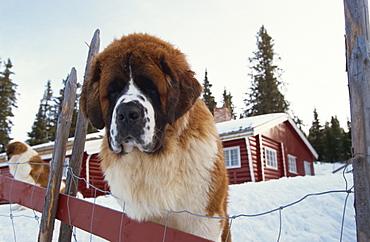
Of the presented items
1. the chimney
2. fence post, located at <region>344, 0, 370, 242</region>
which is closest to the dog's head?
fence post, located at <region>344, 0, 370, 242</region>

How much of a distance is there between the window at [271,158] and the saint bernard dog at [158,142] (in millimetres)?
13550

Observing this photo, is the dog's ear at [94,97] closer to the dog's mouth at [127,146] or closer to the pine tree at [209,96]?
the dog's mouth at [127,146]

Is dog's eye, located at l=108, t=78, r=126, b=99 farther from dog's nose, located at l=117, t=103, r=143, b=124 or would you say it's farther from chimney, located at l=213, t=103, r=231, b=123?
chimney, located at l=213, t=103, r=231, b=123

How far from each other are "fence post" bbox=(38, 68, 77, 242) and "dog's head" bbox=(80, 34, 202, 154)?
37.7 inches

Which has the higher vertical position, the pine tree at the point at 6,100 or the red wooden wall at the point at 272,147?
the pine tree at the point at 6,100

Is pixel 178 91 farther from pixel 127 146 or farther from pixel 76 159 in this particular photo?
pixel 76 159

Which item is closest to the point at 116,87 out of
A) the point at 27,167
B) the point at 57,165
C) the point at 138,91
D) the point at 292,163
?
the point at 138,91

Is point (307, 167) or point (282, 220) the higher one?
point (307, 167)

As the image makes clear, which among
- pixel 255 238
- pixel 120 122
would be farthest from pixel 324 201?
pixel 120 122

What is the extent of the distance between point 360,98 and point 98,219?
7.08 ft

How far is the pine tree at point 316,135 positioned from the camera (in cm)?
4481

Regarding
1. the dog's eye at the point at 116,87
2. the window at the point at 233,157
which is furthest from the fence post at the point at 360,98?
the window at the point at 233,157

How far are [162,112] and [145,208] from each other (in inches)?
29.2

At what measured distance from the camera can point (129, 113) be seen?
188 cm
